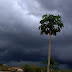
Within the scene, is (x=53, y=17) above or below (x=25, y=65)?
above

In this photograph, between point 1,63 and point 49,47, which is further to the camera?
point 1,63

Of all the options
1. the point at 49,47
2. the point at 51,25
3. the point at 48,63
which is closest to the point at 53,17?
the point at 51,25

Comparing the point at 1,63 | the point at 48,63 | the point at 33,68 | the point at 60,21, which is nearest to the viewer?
the point at 48,63

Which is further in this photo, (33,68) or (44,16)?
(33,68)

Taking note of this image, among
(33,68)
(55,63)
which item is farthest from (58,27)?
(33,68)

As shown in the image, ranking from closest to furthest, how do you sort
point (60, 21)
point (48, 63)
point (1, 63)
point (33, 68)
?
1. point (48, 63)
2. point (60, 21)
3. point (33, 68)
4. point (1, 63)

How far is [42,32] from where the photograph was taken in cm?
5056

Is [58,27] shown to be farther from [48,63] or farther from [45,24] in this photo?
[48,63]

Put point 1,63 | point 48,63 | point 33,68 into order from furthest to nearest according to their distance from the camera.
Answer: point 1,63
point 33,68
point 48,63

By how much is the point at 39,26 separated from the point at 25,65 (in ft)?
137

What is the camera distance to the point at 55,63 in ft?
162

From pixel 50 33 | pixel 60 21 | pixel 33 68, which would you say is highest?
pixel 60 21

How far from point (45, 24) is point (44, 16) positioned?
233 cm

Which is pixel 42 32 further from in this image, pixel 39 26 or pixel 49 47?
pixel 49 47
